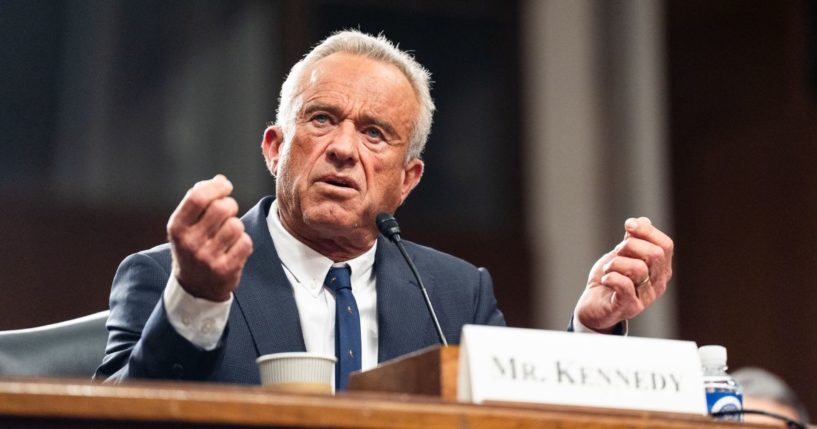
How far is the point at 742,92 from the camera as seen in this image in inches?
221

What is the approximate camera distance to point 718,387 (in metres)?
1.75

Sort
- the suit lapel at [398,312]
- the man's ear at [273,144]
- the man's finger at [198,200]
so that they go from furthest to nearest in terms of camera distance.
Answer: the man's ear at [273,144] → the suit lapel at [398,312] → the man's finger at [198,200]

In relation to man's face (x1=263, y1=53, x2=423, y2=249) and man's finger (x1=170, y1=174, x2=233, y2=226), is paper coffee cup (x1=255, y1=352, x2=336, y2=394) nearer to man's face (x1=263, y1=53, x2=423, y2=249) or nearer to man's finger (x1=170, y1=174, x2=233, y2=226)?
man's finger (x1=170, y1=174, x2=233, y2=226)

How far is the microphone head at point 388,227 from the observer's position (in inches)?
81.1

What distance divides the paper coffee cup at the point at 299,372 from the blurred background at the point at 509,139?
3.16 meters

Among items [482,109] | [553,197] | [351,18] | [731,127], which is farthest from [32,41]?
[731,127]

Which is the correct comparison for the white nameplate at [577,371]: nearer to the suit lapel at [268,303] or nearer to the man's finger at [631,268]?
the man's finger at [631,268]

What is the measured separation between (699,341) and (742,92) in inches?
46.6

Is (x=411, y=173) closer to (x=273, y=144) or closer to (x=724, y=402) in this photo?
(x=273, y=144)

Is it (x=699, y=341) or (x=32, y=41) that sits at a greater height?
(x=32, y=41)

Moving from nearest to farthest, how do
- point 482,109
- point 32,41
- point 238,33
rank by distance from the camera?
1. point 32,41
2. point 238,33
3. point 482,109

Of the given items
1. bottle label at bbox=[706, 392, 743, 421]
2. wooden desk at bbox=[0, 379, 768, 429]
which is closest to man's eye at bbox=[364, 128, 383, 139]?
bottle label at bbox=[706, 392, 743, 421]

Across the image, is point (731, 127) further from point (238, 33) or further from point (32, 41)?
point (32, 41)

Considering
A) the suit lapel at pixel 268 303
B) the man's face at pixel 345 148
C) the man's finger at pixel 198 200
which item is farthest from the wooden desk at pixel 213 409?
the man's face at pixel 345 148
